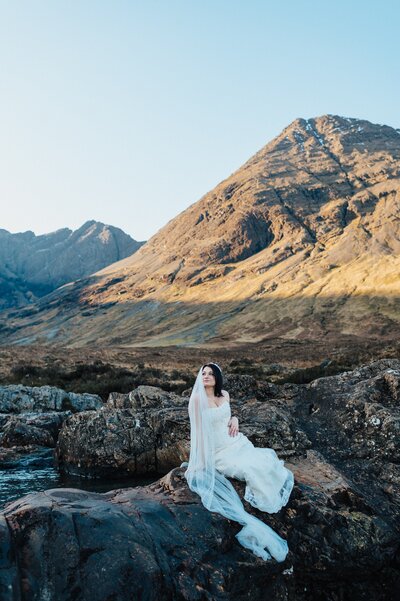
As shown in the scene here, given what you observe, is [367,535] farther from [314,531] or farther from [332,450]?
[332,450]

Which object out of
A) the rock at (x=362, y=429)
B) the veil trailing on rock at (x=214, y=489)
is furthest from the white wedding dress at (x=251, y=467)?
the rock at (x=362, y=429)

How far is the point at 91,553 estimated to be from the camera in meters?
6.01

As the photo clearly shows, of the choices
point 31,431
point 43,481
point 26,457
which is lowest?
point 43,481

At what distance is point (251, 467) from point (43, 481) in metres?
9.17

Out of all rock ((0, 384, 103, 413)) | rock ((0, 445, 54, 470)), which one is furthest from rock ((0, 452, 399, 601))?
rock ((0, 384, 103, 413))

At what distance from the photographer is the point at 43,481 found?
1463 centimetres

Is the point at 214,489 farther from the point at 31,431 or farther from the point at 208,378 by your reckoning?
the point at 31,431

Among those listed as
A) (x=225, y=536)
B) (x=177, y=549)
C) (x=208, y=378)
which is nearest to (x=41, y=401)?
(x=208, y=378)

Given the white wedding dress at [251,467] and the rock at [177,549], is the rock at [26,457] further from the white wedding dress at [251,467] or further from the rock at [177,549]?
the white wedding dress at [251,467]

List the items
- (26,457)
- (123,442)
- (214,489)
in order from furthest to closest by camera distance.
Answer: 1. (26,457)
2. (123,442)
3. (214,489)

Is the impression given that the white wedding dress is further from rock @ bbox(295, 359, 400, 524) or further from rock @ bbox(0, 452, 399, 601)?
rock @ bbox(295, 359, 400, 524)

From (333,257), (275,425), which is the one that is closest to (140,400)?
(275,425)

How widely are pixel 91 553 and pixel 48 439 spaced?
15025 mm

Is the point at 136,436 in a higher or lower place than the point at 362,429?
higher
